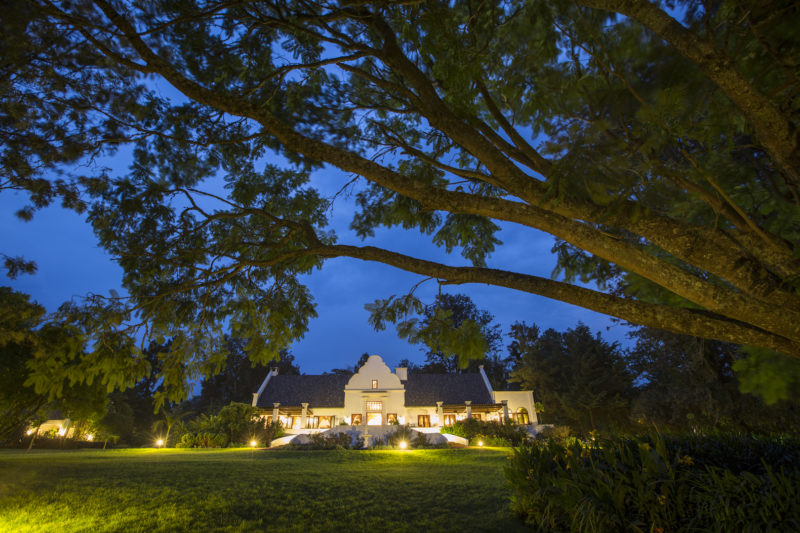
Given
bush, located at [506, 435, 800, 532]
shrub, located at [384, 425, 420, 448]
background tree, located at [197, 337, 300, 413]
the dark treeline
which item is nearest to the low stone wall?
shrub, located at [384, 425, 420, 448]

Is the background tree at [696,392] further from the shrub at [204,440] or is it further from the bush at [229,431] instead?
the shrub at [204,440]

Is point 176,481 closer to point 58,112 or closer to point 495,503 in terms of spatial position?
point 495,503

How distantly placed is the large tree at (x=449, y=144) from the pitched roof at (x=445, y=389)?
25460 mm

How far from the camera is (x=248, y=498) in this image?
6.80 metres

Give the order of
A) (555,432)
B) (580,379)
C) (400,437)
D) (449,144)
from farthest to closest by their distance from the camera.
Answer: (580,379) < (555,432) < (400,437) < (449,144)

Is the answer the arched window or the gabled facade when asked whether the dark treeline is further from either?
the gabled facade

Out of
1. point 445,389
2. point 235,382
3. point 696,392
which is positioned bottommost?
point 696,392

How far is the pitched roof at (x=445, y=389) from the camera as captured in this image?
2939 centimetres

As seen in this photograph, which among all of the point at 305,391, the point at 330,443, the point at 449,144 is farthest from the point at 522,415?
the point at 449,144


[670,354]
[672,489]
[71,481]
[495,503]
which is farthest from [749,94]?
[670,354]

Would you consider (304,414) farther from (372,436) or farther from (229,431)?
(372,436)

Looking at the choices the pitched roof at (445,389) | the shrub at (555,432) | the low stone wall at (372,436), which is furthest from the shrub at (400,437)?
the pitched roof at (445,389)

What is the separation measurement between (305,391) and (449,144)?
29046 mm

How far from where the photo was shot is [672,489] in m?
4.18
